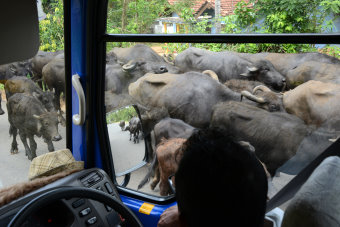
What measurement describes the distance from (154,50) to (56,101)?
77cm

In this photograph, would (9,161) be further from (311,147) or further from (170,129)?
(311,147)

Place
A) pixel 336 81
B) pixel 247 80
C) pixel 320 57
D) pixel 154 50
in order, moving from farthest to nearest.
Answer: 1. pixel 247 80
2. pixel 154 50
3. pixel 336 81
4. pixel 320 57

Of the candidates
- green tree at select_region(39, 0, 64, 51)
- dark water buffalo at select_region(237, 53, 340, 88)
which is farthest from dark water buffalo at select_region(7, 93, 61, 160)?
dark water buffalo at select_region(237, 53, 340, 88)

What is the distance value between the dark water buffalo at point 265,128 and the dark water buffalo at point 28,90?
42.2 inches

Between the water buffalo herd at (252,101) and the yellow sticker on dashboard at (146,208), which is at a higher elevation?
the water buffalo herd at (252,101)

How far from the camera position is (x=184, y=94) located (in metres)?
2.46

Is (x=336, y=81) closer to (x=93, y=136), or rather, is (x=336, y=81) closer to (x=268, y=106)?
(x=268, y=106)

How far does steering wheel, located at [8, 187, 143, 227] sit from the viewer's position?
1.05 meters

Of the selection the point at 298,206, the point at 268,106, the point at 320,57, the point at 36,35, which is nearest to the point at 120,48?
the point at 36,35

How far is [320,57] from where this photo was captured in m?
1.54

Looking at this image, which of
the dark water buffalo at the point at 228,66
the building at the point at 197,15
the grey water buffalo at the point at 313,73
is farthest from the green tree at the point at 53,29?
the grey water buffalo at the point at 313,73

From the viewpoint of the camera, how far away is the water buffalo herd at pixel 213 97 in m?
1.82

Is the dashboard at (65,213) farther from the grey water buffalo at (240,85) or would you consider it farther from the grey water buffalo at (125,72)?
the grey water buffalo at (240,85)

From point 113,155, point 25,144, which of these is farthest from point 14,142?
point 113,155
